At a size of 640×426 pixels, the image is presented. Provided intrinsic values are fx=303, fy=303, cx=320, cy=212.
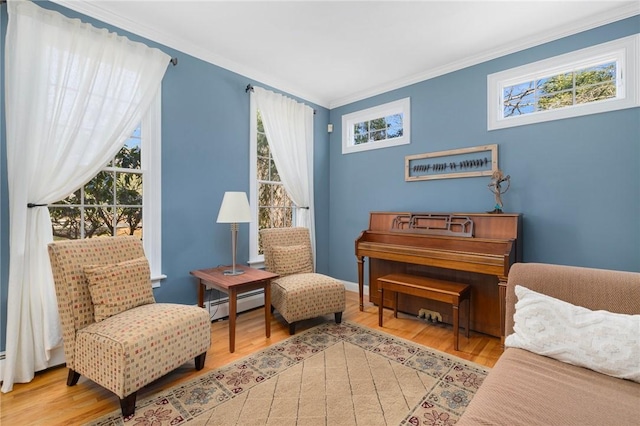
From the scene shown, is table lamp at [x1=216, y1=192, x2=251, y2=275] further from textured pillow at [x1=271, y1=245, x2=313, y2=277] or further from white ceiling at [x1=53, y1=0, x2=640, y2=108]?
white ceiling at [x1=53, y1=0, x2=640, y2=108]

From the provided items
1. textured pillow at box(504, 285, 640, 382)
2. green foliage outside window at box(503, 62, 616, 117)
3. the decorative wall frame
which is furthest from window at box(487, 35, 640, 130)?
textured pillow at box(504, 285, 640, 382)

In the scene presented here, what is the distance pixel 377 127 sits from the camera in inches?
163

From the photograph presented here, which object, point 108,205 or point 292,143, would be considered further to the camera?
point 292,143

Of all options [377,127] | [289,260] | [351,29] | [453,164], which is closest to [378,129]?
[377,127]

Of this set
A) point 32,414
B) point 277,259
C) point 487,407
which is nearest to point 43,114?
point 32,414

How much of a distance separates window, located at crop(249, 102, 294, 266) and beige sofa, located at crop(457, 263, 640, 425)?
2694 millimetres

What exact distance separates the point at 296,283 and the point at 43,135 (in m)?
2.29

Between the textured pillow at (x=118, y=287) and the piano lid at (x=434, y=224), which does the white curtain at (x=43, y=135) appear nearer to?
the textured pillow at (x=118, y=287)

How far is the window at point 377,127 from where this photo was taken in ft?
12.5

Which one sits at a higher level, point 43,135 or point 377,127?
point 377,127

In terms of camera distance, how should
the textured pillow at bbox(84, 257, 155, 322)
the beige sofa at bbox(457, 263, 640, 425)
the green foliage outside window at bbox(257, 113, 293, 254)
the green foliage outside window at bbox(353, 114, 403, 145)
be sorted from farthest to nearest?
1. the green foliage outside window at bbox(353, 114, 403, 145)
2. the green foliage outside window at bbox(257, 113, 293, 254)
3. the textured pillow at bbox(84, 257, 155, 322)
4. the beige sofa at bbox(457, 263, 640, 425)

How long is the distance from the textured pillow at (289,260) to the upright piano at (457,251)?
0.63 meters

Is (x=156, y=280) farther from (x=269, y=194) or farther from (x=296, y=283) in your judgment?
(x=269, y=194)

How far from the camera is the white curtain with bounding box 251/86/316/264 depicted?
12.2 ft
